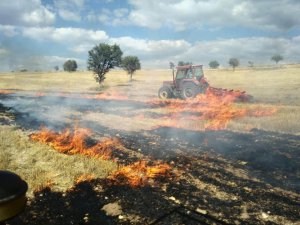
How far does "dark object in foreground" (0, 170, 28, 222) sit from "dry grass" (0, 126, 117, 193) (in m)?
3.83

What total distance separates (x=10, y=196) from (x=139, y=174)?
493cm

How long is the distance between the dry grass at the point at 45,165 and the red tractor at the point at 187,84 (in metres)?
12.8

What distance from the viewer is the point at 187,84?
21.4m

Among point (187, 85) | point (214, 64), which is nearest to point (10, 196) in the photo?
point (187, 85)

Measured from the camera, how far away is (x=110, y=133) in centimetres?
1281

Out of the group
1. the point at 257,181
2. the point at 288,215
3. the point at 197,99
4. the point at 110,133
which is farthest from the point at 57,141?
the point at 197,99

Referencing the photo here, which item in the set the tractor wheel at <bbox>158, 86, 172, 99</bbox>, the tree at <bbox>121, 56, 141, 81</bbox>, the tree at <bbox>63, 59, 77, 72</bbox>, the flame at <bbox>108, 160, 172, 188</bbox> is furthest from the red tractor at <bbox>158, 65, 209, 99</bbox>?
the tree at <bbox>63, 59, 77, 72</bbox>

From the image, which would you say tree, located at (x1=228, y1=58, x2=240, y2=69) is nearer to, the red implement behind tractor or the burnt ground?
the red implement behind tractor

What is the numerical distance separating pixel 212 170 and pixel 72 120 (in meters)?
9.13

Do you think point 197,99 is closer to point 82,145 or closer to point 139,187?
point 82,145

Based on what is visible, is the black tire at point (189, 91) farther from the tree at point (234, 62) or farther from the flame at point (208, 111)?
the tree at point (234, 62)

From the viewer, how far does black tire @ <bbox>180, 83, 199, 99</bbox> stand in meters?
20.8

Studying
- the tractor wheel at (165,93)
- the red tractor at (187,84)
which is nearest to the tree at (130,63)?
the tractor wheel at (165,93)

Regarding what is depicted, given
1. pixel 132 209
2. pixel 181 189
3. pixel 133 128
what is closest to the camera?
pixel 132 209
